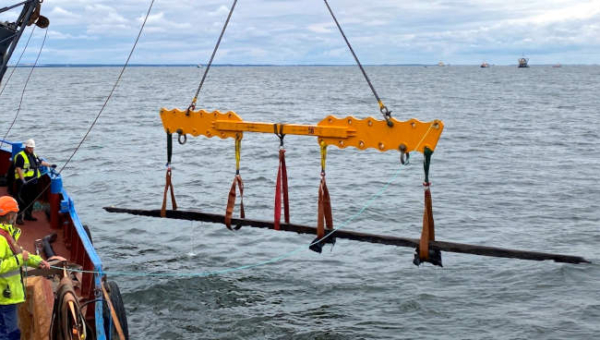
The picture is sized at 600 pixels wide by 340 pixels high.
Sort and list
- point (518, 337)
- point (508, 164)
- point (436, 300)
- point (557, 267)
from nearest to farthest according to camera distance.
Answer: point (518, 337), point (436, 300), point (557, 267), point (508, 164)

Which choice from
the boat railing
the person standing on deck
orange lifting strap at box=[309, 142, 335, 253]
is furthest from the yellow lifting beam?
the person standing on deck

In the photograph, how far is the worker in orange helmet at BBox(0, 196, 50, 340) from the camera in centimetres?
710

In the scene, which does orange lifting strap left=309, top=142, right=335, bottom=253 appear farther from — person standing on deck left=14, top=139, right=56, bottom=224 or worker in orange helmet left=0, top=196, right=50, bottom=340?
person standing on deck left=14, top=139, right=56, bottom=224

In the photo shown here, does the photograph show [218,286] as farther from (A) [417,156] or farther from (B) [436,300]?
(A) [417,156]

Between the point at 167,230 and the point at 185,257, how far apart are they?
9.04 feet

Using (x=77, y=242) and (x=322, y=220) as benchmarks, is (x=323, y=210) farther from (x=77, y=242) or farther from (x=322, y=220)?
(x=77, y=242)

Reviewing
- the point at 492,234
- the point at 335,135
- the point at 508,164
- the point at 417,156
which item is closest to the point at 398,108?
the point at 417,156

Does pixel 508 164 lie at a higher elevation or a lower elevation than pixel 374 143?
lower

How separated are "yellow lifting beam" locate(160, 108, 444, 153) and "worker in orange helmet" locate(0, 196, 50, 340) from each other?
3.65 metres

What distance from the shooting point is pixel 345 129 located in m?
9.20

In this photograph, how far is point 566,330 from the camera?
12656mm

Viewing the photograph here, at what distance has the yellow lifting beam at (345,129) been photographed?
28.2ft

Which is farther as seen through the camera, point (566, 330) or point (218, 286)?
point (218, 286)

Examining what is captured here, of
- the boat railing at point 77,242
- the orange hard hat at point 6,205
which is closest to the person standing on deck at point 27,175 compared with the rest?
the boat railing at point 77,242
